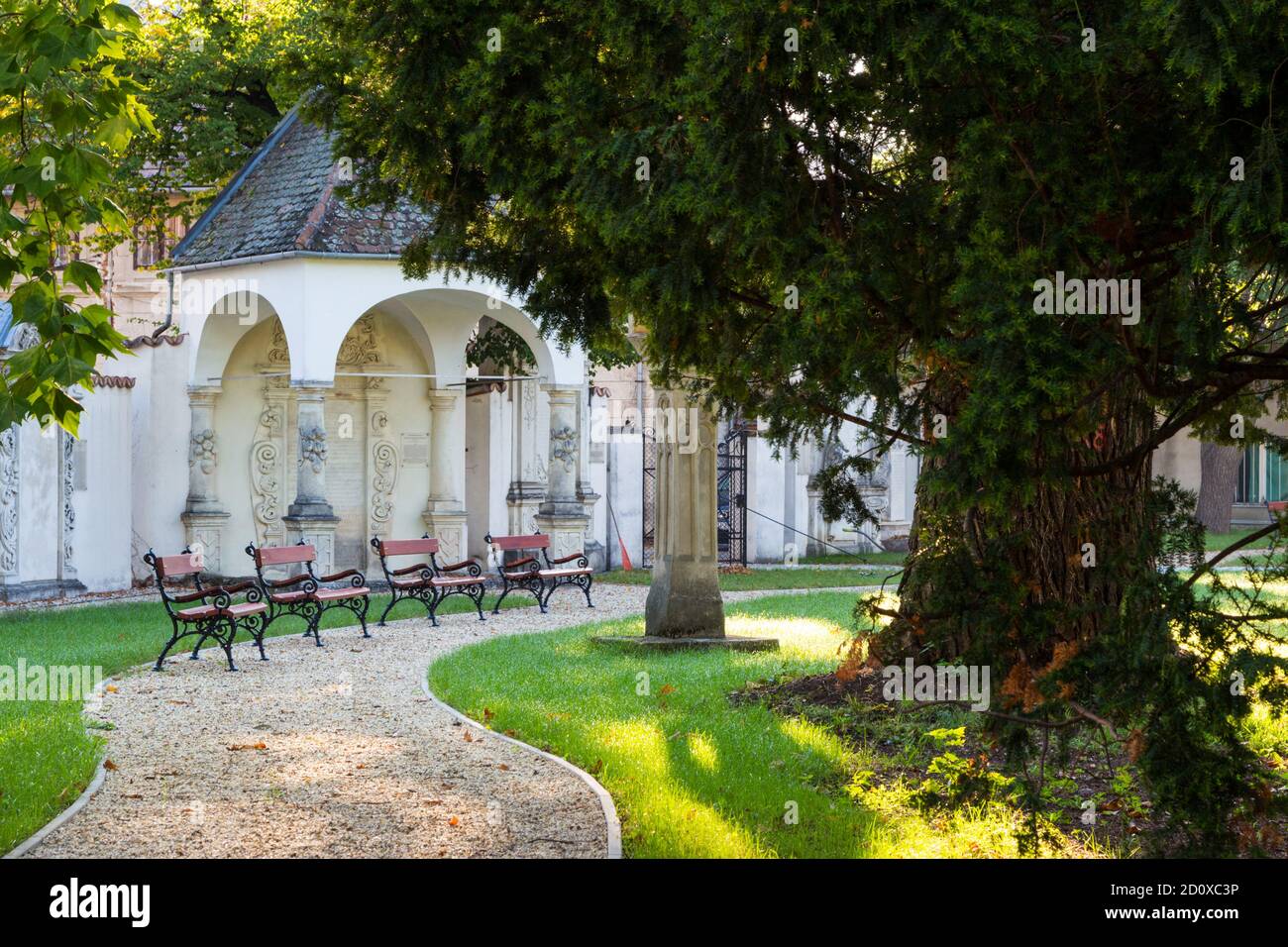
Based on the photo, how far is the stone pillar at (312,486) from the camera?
19.6 m

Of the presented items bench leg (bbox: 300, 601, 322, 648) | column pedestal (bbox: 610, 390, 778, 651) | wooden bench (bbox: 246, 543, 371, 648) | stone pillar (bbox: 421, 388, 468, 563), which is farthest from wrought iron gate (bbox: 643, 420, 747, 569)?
column pedestal (bbox: 610, 390, 778, 651)

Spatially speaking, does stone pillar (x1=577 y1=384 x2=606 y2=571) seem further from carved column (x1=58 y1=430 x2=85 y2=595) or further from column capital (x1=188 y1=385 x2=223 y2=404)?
carved column (x1=58 y1=430 x2=85 y2=595)

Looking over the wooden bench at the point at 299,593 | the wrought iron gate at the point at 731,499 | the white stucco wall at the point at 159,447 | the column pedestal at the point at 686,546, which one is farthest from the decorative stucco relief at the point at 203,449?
the column pedestal at the point at 686,546

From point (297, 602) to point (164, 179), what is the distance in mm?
11383

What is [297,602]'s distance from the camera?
15.2 m

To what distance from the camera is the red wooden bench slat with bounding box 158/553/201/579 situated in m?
13.6

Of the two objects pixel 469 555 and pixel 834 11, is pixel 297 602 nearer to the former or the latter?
pixel 469 555

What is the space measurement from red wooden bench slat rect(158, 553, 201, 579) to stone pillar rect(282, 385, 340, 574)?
16.2 ft

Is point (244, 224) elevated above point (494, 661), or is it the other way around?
point (244, 224)

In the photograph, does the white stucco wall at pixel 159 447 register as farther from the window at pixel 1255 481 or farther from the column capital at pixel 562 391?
the window at pixel 1255 481

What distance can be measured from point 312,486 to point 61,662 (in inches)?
269

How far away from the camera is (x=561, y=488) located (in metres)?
21.7
